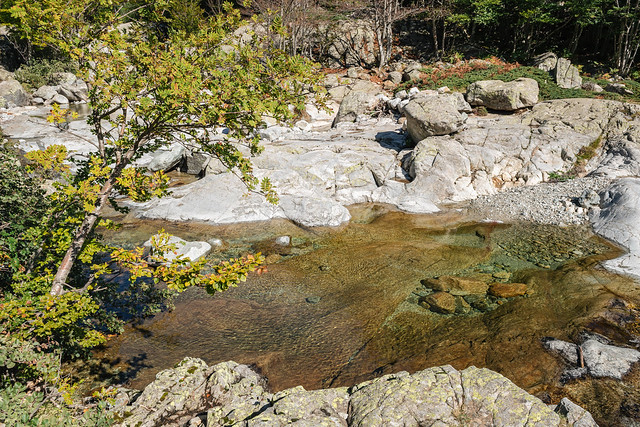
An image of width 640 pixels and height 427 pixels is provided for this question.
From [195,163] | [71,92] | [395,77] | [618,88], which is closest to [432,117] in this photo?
[195,163]

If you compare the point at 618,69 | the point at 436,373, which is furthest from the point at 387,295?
the point at 618,69

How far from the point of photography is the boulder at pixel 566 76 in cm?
2566

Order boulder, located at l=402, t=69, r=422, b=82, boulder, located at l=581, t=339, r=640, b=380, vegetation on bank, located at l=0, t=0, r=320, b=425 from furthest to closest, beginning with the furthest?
boulder, located at l=402, t=69, r=422, b=82 < boulder, located at l=581, t=339, r=640, b=380 < vegetation on bank, located at l=0, t=0, r=320, b=425

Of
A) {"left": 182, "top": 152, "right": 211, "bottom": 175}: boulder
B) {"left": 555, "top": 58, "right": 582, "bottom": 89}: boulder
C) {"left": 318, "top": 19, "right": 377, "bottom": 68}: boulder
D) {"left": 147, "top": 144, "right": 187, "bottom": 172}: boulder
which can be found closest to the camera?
{"left": 147, "top": 144, "right": 187, "bottom": 172}: boulder

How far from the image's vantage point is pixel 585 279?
10.2 meters

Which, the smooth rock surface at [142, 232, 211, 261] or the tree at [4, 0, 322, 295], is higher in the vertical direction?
the tree at [4, 0, 322, 295]

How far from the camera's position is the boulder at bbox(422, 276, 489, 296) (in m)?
9.85

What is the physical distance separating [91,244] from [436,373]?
18.2 ft

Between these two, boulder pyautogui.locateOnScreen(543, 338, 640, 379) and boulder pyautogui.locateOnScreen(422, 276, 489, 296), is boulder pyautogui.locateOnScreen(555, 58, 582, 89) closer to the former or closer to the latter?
boulder pyautogui.locateOnScreen(422, 276, 489, 296)

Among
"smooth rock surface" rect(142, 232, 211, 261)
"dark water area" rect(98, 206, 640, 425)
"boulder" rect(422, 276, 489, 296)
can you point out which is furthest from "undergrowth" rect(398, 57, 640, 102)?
"smooth rock surface" rect(142, 232, 211, 261)

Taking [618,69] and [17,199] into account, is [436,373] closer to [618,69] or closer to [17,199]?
[17,199]

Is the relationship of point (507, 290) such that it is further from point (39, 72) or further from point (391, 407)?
point (39, 72)

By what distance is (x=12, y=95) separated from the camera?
1266 inches

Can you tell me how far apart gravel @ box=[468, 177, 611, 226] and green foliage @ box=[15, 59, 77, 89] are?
43.4 metres
